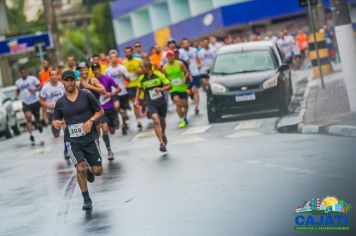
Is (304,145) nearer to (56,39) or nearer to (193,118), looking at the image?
(193,118)

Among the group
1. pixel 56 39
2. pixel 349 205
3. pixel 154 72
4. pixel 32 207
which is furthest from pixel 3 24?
pixel 349 205

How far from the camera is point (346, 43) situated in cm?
1881

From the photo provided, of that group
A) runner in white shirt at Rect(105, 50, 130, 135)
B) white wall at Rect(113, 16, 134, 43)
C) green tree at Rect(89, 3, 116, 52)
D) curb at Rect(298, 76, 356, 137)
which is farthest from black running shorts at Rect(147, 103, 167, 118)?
green tree at Rect(89, 3, 116, 52)

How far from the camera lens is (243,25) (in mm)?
59094

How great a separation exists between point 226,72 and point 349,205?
14.3 meters

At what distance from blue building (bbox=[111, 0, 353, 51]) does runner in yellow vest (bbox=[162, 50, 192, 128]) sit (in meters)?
28.3

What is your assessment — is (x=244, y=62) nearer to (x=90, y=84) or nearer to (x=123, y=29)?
(x=90, y=84)

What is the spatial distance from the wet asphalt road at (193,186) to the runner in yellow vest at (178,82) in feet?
9.30

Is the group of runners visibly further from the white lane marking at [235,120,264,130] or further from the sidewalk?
the sidewalk

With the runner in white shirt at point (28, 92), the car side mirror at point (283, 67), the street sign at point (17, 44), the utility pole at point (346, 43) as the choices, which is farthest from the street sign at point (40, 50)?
the utility pole at point (346, 43)

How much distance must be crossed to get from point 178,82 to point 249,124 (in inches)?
109

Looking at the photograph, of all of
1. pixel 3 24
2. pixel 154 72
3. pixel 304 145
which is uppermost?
pixel 3 24

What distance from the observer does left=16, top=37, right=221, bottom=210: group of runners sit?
42.8 feet

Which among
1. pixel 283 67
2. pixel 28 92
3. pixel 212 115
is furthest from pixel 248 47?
pixel 28 92
